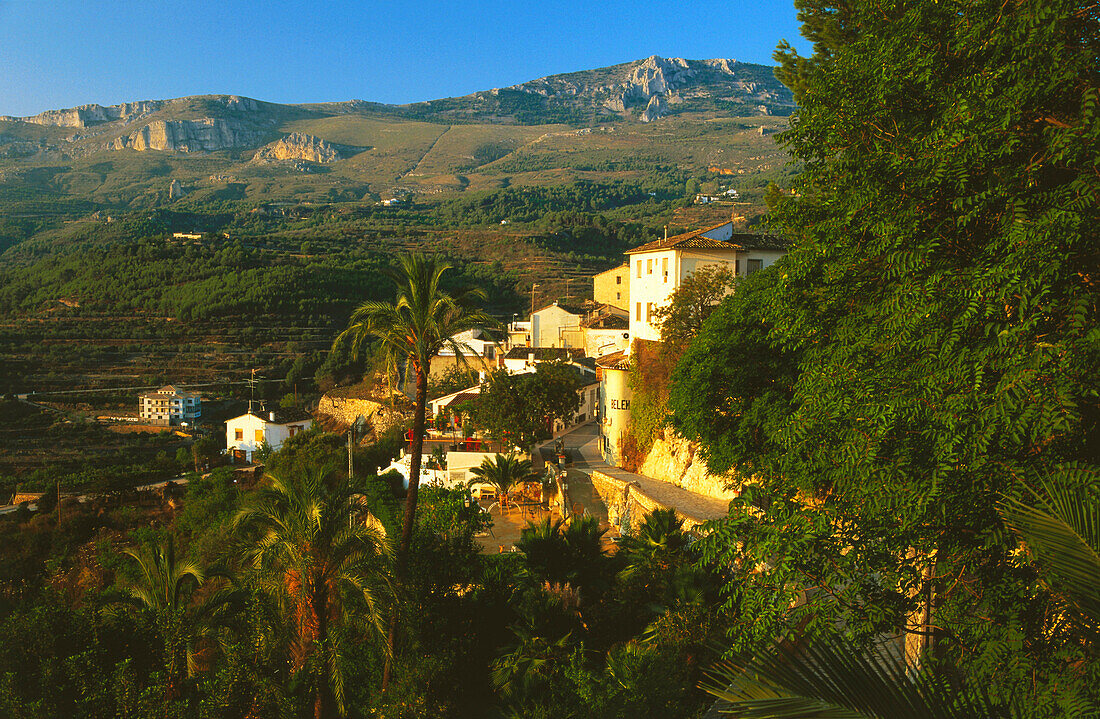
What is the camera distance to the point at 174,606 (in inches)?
481

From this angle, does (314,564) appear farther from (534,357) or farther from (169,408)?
(169,408)

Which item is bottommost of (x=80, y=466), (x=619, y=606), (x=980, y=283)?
(x=80, y=466)

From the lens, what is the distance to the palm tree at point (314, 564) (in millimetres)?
10188

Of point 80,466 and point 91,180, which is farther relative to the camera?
point 91,180

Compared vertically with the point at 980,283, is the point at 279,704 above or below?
below

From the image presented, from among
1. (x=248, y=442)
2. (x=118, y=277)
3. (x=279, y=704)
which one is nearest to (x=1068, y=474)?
(x=279, y=704)

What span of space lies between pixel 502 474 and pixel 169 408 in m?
48.1

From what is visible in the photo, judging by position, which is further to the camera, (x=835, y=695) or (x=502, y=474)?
(x=502, y=474)

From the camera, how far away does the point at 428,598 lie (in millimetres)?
11742

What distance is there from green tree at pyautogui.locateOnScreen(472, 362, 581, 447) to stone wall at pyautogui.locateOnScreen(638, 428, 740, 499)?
5782 mm

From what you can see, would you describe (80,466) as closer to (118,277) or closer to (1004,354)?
(118,277)

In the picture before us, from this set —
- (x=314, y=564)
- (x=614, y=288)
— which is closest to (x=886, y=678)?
(x=314, y=564)

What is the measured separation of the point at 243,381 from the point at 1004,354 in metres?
73.4

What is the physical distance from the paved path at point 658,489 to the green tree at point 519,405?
2.31m
